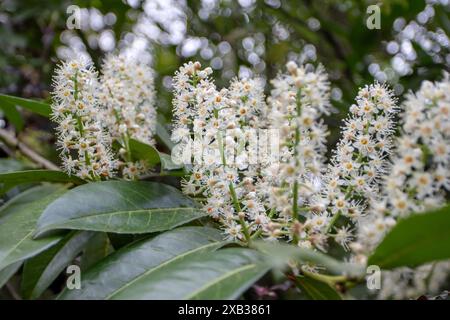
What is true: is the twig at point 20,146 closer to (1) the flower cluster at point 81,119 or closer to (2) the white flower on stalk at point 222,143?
(1) the flower cluster at point 81,119

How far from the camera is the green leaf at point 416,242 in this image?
1.03 m

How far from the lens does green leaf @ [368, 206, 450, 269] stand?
1031mm

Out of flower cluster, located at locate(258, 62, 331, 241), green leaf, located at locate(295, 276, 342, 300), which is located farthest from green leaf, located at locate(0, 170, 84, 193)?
green leaf, located at locate(295, 276, 342, 300)

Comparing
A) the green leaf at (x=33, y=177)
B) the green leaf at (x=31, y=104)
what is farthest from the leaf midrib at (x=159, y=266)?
the green leaf at (x=31, y=104)

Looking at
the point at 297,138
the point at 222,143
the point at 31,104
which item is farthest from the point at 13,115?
the point at 297,138

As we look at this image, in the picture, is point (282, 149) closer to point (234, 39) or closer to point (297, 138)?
point (297, 138)

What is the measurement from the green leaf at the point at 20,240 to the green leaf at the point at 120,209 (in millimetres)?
47

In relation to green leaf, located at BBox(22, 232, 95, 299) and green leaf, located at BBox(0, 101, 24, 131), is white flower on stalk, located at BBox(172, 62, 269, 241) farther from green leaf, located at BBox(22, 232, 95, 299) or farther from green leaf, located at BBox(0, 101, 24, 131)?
green leaf, located at BBox(0, 101, 24, 131)

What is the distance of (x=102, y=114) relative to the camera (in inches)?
74.7

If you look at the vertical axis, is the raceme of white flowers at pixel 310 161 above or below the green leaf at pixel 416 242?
above

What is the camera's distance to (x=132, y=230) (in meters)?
1.51

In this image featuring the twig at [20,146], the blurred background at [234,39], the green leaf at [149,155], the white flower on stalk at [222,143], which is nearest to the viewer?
the white flower on stalk at [222,143]

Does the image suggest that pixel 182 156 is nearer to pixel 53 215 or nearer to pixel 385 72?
pixel 53 215
